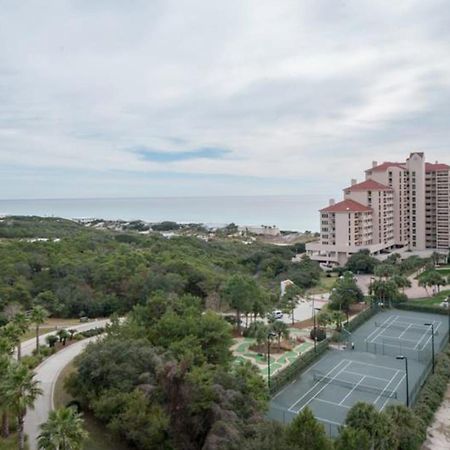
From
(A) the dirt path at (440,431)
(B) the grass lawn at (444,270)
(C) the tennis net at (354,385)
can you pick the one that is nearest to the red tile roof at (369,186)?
(B) the grass lawn at (444,270)

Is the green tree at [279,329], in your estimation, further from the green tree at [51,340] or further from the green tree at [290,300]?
the green tree at [51,340]

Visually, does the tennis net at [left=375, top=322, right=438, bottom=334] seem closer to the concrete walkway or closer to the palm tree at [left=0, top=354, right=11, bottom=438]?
the concrete walkway

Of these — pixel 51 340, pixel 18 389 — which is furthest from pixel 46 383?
pixel 18 389

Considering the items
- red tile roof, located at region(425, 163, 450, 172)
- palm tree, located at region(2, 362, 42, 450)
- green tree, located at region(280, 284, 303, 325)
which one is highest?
red tile roof, located at region(425, 163, 450, 172)

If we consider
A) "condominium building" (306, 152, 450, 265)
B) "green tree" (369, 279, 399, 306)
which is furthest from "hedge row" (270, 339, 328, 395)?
"condominium building" (306, 152, 450, 265)

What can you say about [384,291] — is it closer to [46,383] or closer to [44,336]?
[44,336]

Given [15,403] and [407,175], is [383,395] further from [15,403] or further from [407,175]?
[407,175]
